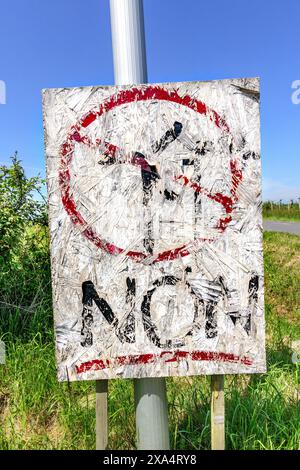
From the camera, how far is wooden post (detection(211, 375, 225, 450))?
1.59 metres

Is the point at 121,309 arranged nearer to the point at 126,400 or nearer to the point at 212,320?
the point at 212,320

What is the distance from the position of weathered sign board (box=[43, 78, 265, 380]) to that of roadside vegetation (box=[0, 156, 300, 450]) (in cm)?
67

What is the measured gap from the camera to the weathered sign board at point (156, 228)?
146 cm

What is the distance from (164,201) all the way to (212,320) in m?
0.51

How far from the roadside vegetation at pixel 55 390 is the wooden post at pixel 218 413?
0.31 metres

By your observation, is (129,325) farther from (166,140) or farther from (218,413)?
(166,140)

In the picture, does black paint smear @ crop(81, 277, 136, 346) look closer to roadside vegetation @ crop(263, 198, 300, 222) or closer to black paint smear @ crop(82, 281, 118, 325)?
black paint smear @ crop(82, 281, 118, 325)

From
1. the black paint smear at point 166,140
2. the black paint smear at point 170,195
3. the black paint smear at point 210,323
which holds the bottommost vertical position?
the black paint smear at point 210,323

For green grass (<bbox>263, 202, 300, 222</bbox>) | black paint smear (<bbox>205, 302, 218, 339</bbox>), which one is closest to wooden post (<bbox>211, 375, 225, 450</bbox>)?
black paint smear (<bbox>205, 302, 218, 339</bbox>)

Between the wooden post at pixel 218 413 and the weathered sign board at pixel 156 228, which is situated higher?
the weathered sign board at pixel 156 228

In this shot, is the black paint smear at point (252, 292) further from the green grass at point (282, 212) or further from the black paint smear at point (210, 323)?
the green grass at point (282, 212)

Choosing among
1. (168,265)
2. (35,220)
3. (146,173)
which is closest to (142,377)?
(168,265)

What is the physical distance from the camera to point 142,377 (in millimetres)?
1516

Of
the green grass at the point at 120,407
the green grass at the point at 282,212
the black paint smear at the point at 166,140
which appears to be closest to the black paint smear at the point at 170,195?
the black paint smear at the point at 166,140
